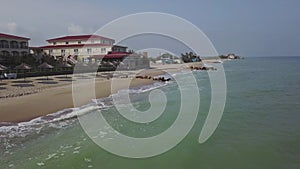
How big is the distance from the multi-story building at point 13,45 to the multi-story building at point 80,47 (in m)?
6.79

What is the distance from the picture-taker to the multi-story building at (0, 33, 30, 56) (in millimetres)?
36875

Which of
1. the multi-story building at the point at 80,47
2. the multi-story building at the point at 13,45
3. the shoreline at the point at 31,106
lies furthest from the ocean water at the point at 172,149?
the multi-story building at the point at 80,47

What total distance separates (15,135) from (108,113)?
4.81m

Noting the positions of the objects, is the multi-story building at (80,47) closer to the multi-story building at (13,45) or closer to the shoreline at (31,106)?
the multi-story building at (13,45)

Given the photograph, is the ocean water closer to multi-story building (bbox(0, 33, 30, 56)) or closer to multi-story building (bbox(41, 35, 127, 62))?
multi-story building (bbox(0, 33, 30, 56))

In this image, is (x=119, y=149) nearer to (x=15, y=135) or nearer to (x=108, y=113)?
(x=15, y=135)

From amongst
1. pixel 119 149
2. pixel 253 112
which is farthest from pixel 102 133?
pixel 253 112

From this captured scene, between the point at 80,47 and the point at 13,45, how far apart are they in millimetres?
13182

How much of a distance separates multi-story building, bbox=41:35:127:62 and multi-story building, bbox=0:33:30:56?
6.79m

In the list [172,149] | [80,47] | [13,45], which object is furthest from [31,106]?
[80,47]

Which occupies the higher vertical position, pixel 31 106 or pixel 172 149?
pixel 31 106

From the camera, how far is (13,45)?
39031 millimetres

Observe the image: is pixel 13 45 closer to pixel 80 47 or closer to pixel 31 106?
pixel 80 47

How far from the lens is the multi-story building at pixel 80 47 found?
159 ft
